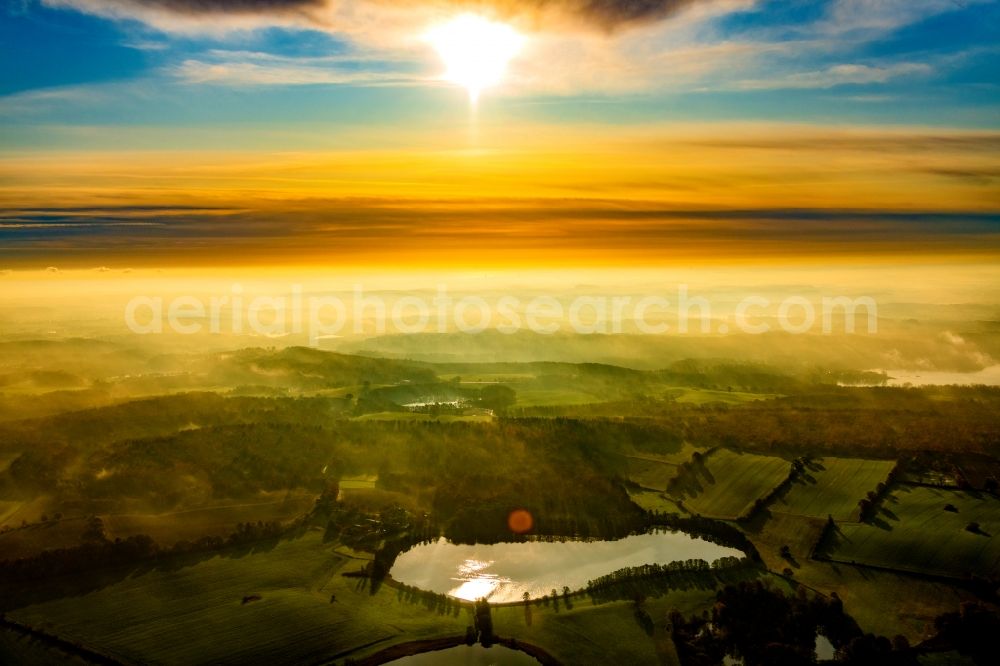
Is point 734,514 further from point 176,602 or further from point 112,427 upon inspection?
point 112,427

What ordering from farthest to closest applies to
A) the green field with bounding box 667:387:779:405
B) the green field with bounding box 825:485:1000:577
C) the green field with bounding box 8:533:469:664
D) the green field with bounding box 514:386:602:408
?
the green field with bounding box 514:386:602:408 → the green field with bounding box 667:387:779:405 → the green field with bounding box 825:485:1000:577 → the green field with bounding box 8:533:469:664

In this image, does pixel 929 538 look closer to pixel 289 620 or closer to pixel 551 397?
pixel 289 620

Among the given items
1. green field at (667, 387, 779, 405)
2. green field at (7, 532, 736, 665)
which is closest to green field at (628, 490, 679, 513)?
green field at (7, 532, 736, 665)

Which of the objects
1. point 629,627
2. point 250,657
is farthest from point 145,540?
point 629,627

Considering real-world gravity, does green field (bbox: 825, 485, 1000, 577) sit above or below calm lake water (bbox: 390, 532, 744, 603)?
above

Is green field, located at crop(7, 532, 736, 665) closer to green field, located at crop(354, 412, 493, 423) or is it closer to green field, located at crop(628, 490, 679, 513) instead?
green field, located at crop(628, 490, 679, 513)

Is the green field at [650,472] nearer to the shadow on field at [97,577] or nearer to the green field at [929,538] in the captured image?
the green field at [929,538]
